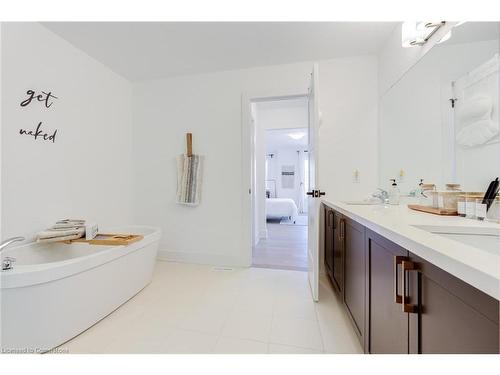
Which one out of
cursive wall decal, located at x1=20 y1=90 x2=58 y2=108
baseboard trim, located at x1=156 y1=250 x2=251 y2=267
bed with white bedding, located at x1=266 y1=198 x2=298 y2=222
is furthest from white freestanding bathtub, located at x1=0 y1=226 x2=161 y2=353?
bed with white bedding, located at x1=266 y1=198 x2=298 y2=222

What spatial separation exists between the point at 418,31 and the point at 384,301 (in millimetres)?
1895

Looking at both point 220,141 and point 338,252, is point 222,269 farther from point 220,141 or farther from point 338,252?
point 220,141

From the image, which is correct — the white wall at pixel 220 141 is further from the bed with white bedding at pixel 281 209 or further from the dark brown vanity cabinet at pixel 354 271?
the bed with white bedding at pixel 281 209

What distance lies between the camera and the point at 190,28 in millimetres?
1788

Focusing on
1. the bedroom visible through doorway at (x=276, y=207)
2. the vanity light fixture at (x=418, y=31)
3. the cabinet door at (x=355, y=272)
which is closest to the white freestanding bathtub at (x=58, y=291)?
the bedroom visible through doorway at (x=276, y=207)

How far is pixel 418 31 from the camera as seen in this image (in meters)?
1.49

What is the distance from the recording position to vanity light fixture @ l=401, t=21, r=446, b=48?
1.39 m

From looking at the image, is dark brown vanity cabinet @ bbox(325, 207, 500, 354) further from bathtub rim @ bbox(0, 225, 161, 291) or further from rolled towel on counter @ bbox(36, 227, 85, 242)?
rolled towel on counter @ bbox(36, 227, 85, 242)

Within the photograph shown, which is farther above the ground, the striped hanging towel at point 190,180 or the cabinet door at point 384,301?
the striped hanging towel at point 190,180

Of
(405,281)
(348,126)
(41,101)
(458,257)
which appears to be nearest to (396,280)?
(405,281)

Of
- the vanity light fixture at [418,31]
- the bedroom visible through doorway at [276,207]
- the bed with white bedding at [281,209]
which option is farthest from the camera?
the bed with white bedding at [281,209]

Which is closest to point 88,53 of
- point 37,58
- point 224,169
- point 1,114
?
point 37,58

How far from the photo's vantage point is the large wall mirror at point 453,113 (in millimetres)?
1004

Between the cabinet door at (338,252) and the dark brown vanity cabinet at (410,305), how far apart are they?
0.23 metres
